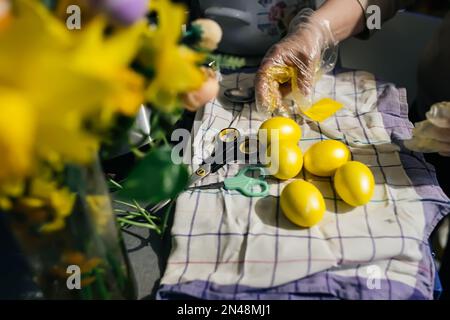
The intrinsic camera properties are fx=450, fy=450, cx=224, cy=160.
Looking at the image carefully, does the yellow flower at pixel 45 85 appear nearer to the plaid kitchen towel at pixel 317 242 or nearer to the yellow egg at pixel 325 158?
the plaid kitchen towel at pixel 317 242

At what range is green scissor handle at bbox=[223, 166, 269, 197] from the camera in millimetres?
614

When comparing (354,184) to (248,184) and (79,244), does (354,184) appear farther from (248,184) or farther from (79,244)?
(79,244)

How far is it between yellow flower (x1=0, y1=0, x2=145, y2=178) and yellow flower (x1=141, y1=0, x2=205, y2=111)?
50 mm

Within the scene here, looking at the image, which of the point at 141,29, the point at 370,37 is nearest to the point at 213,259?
the point at 141,29

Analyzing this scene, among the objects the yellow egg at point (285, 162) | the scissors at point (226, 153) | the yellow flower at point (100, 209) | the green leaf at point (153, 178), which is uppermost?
the green leaf at point (153, 178)

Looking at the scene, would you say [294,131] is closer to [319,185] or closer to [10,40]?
[319,185]

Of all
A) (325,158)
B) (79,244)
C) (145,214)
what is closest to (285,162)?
(325,158)

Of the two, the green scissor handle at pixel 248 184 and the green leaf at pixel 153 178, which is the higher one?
the green leaf at pixel 153 178

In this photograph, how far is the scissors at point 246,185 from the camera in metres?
0.62

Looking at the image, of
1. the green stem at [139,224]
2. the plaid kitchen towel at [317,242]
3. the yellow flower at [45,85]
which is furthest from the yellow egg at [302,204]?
the yellow flower at [45,85]

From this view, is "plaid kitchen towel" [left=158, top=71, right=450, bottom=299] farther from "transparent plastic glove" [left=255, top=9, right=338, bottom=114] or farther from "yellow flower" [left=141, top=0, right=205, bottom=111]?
"yellow flower" [left=141, top=0, right=205, bottom=111]

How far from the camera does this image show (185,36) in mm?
384

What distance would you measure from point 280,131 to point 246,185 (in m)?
0.10

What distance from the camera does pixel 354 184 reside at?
0.57 metres
